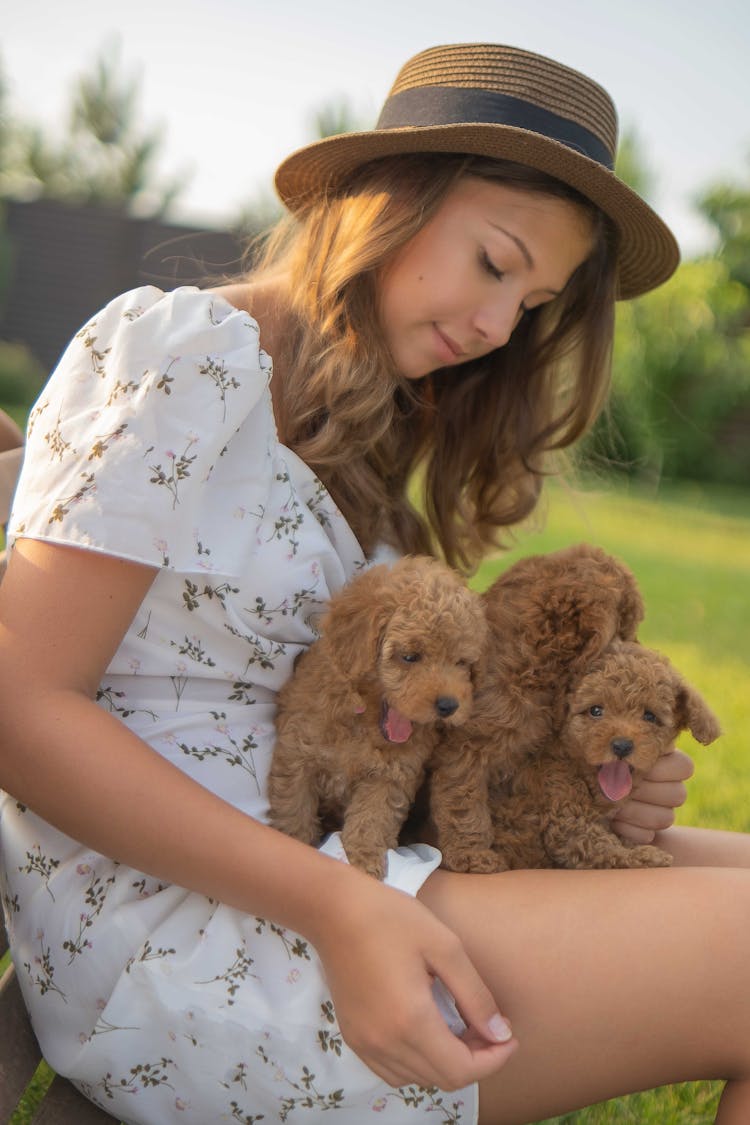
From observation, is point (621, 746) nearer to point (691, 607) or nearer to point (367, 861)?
point (367, 861)

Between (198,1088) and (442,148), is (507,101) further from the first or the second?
(198,1088)

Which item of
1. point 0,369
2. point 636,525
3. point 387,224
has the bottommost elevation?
point 0,369

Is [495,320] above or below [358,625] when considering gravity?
above

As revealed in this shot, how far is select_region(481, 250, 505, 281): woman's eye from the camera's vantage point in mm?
2295

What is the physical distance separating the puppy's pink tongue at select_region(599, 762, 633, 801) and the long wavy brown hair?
80 cm

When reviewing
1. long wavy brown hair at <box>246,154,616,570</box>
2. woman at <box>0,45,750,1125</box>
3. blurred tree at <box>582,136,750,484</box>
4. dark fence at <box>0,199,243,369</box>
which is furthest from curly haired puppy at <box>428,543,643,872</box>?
blurred tree at <box>582,136,750,484</box>

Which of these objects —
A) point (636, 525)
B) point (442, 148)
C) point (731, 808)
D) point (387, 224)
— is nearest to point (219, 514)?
point (387, 224)

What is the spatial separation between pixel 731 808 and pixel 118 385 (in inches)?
144

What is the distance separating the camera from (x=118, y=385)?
5.82 ft

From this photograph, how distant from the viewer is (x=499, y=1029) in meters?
1.56

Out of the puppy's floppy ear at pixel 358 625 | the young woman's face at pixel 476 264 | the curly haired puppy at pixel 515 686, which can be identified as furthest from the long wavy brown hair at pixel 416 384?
the curly haired puppy at pixel 515 686

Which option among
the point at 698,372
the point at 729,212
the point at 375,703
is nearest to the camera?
the point at 375,703

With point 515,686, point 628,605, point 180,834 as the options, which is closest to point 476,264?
point 628,605

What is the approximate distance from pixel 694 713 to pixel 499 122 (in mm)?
1244
